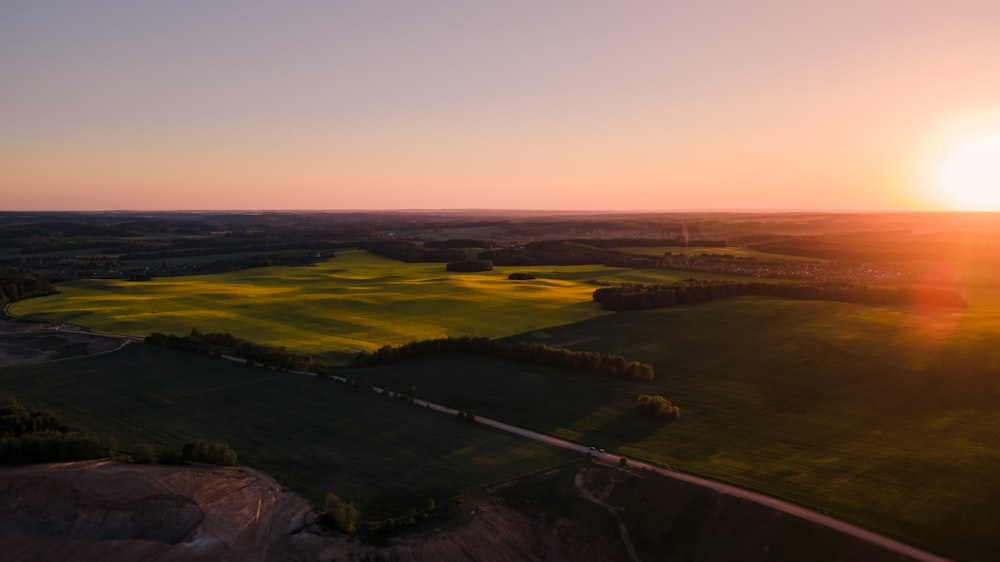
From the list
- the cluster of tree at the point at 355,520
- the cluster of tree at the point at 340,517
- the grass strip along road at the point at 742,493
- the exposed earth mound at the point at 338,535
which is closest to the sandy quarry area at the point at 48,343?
the exposed earth mound at the point at 338,535

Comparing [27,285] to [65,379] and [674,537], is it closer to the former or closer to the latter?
[65,379]

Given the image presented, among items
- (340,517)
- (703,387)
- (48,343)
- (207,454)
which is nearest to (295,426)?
(207,454)

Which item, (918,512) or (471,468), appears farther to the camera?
(471,468)

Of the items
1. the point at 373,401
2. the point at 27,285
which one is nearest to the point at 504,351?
the point at 373,401

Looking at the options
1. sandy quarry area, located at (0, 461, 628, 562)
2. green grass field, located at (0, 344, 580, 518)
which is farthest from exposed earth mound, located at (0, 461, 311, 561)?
green grass field, located at (0, 344, 580, 518)

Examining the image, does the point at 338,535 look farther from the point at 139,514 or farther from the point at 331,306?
the point at 331,306

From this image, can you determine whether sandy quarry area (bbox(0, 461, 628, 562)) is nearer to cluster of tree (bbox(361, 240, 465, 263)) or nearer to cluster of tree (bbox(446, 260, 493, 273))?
cluster of tree (bbox(446, 260, 493, 273))

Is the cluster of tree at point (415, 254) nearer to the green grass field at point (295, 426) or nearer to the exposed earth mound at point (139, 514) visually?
the green grass field at point (295, 426)
